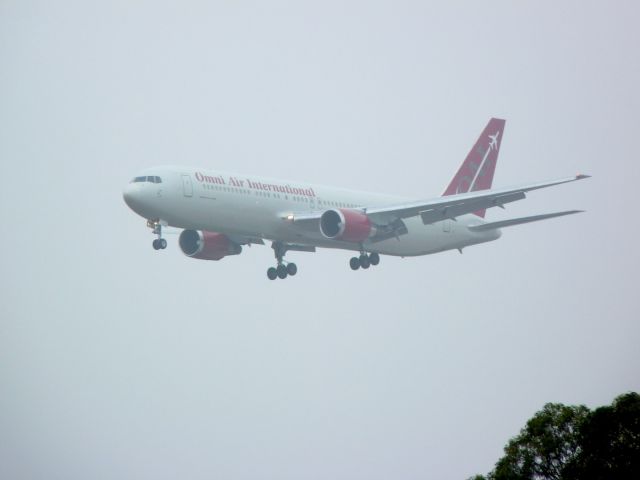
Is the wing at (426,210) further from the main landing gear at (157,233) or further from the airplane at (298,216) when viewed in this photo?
the main landing gear at (157,233)

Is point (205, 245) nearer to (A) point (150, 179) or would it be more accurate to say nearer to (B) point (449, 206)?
(A) point (150, 179)

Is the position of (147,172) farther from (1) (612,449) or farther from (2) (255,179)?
(1) (612,449)

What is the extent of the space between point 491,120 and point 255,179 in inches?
881

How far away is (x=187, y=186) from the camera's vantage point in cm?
7319

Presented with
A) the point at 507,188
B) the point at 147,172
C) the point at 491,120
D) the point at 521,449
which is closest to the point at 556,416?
the point at 521,449

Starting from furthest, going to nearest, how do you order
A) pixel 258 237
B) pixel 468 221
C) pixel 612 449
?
1. pixel 468 221
2. pixel 258 237
3. pixel 612 449

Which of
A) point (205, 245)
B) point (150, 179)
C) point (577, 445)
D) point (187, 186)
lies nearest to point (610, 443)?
point (577, 445)

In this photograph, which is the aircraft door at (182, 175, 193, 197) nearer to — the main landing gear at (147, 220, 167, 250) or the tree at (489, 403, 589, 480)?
the main landing gear at (147, 220, 167, 250)

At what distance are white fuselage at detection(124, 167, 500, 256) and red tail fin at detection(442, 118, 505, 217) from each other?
6.34m

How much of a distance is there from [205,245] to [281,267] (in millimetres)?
4292

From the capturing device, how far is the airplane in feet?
240

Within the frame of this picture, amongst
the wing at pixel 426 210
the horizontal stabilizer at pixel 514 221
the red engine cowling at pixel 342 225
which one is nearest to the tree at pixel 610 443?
the horizontal stabilizer at pixel 514 221

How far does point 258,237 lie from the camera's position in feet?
257

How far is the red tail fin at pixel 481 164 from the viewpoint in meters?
89.9
